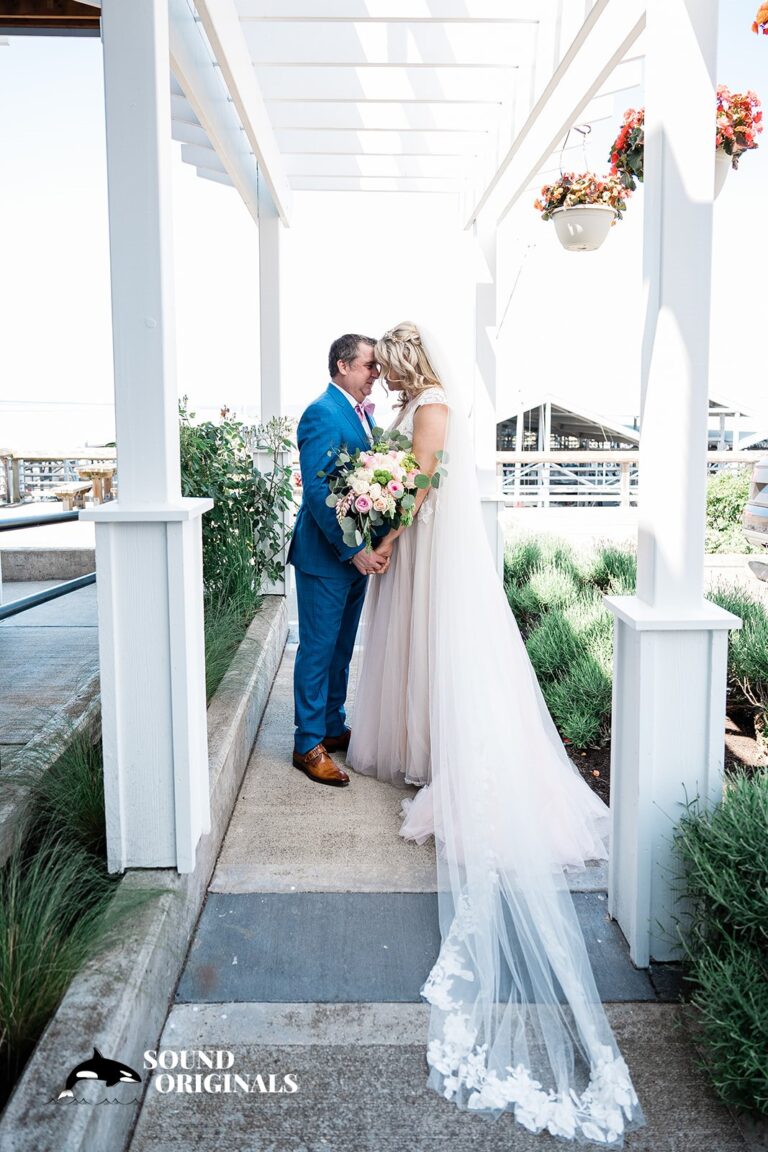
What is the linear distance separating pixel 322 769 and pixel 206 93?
3.57 meters

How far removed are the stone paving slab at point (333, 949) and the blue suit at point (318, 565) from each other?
1.12 meters

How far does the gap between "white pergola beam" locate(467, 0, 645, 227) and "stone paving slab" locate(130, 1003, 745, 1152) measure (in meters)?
3.30

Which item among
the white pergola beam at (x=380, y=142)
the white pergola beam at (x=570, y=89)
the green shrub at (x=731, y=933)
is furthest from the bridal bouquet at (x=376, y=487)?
the white pergola beam at (x=380, y=142)

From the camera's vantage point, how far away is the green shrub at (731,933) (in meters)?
1.91

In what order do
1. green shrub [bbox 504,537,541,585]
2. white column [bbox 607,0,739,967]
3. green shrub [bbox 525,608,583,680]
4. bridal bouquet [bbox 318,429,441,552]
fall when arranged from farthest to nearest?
green shrub [bbox 504,537,541,585], green shrub [bbox 525,608,583,680], bridal bouquet [bbox 318,429,441,552], white column [bbox 607,0,739,967]

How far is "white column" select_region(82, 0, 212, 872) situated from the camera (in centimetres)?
247

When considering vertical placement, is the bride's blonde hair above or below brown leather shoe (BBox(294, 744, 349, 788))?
above

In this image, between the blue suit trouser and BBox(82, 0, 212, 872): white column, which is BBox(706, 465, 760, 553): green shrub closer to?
the blue suit trouser

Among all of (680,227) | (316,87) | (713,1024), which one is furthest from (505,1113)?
(316,87)

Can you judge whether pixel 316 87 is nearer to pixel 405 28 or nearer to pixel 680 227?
pixel 405 28

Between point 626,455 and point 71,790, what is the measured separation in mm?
10246

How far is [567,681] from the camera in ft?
15.5

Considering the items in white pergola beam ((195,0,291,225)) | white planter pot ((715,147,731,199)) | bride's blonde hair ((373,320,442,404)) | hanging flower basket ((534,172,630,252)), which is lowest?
bride's blonde hair ((373,320,442,404))

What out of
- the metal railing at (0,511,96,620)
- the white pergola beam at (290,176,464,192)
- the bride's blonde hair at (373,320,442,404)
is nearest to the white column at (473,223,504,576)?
the white pergola beam at (290,176,464,192)
